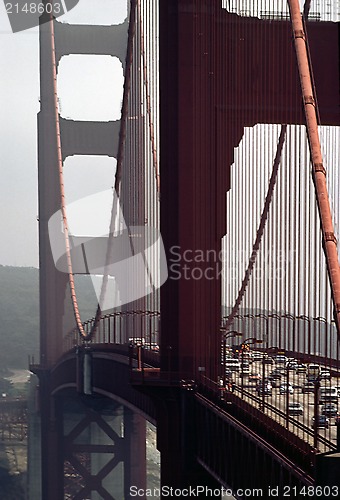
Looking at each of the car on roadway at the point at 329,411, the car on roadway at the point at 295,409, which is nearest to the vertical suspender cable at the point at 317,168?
the car on roadway at the point at 329,411

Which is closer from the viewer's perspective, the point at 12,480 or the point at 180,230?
the point at 180,230

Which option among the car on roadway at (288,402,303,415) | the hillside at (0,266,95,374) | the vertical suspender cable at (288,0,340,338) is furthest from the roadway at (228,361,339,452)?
the hillside at (0,266,95,374)

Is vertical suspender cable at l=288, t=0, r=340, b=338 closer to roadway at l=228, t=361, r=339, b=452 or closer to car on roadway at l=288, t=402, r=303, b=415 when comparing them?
roadway at l=228, t=361, r=339, b=452

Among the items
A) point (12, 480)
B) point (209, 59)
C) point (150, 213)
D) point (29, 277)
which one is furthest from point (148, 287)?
point (29, 277)

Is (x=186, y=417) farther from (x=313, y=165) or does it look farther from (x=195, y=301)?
(x=313, y=165)

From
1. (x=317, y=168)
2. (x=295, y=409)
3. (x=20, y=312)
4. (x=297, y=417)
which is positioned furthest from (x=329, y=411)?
(x=20, y=312)
